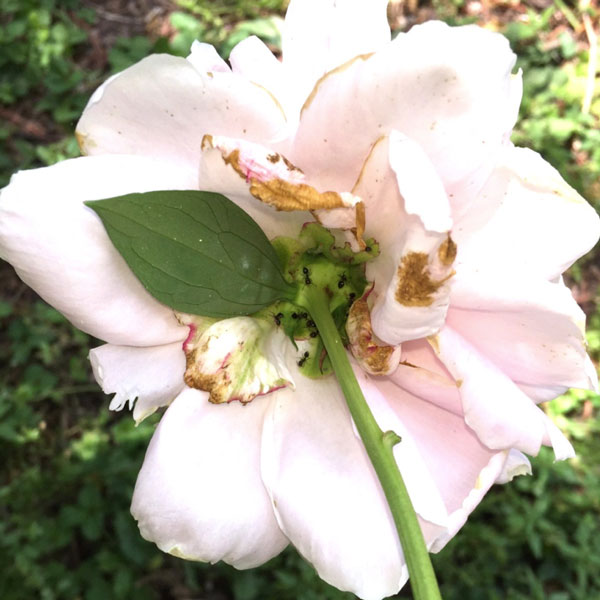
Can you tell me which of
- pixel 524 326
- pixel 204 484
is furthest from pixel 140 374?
pixel 524 326

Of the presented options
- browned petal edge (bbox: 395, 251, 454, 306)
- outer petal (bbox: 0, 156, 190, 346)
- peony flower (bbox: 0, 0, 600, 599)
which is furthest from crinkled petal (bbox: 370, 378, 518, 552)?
outer petal (bbox: 0, 156, 190, 346)

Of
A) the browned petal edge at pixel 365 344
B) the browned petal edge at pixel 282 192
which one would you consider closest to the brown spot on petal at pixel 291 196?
the browned petal edge at pixel 282 192

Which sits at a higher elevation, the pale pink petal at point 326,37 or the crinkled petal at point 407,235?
the pale pink petal at point 326,37

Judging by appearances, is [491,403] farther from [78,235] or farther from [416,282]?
[78,235]

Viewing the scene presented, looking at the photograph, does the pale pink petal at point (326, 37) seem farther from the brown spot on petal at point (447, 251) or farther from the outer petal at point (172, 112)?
the brown spot on petal at point (447, 251)

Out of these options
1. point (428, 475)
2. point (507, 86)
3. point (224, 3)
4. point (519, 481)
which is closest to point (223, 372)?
point (428, 475)

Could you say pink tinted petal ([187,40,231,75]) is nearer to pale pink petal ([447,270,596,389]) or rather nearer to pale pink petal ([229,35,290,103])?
pale pink petal ([229,35,290,103])

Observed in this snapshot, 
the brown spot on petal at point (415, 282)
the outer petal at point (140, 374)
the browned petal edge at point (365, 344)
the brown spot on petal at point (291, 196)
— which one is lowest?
the outer petal at point (140, 374)
